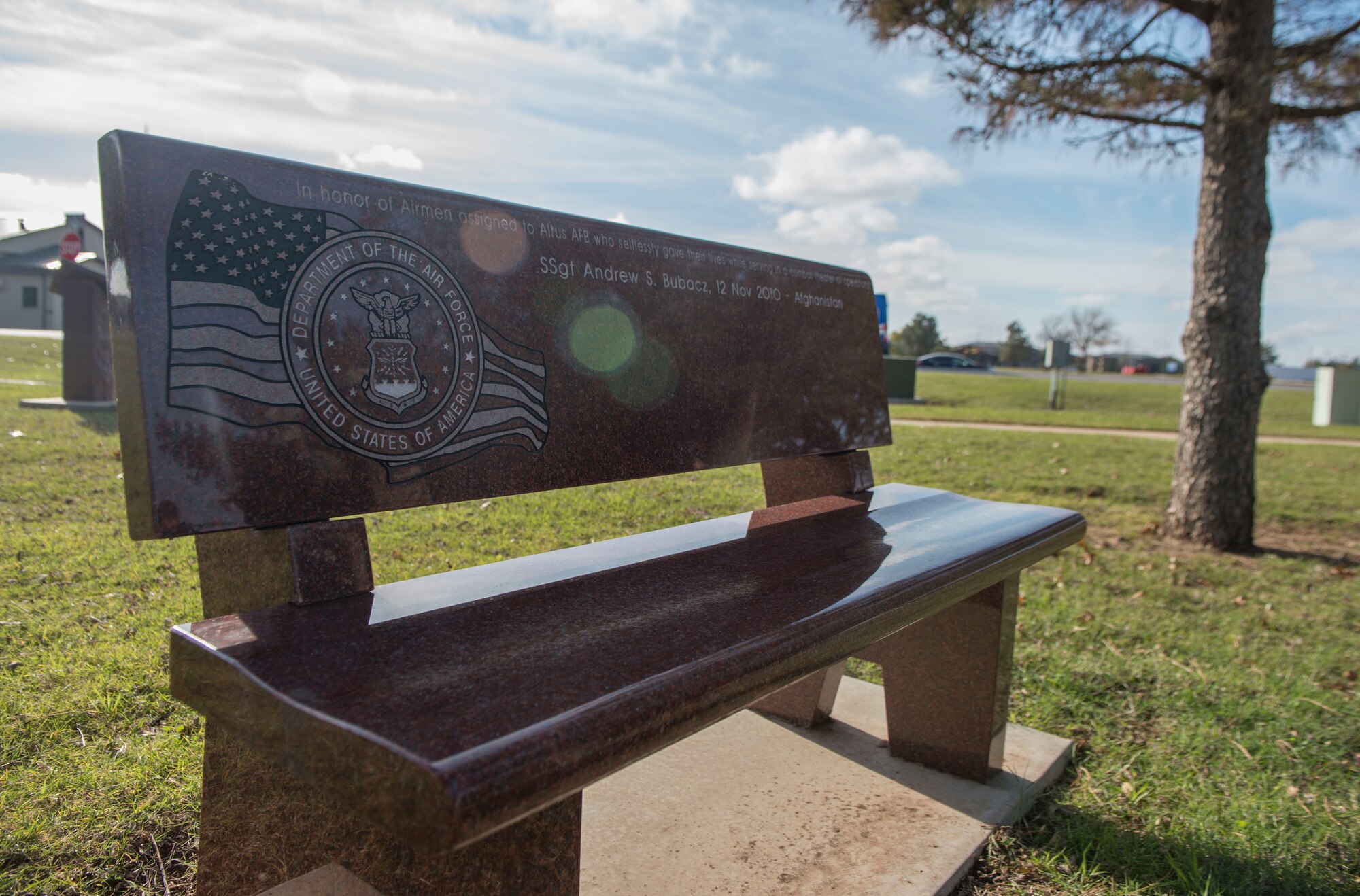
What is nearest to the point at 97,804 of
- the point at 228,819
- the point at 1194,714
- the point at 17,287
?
the point at 228,819

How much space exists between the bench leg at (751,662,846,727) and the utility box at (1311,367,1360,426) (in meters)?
19.3

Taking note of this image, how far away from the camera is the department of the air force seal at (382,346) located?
4.70 feet

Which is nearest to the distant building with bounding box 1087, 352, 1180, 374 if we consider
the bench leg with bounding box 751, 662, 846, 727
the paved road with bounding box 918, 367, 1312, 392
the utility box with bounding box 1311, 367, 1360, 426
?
the paved road with bounding box 918, 367, 1312, 392

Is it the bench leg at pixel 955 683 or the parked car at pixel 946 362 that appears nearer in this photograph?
the bench leg at pixel 955 683

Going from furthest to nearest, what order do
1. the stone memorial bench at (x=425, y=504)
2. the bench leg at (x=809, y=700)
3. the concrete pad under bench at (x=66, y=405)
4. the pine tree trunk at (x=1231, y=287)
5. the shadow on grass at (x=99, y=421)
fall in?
1. the concrete pad under bench at (x=66, y=405)
2. the shadow on grass at (x=99, y=421)
3. the pine tree trunk at (x=1231, y=287)
4. the bench leg at (x=809, y=700)
5. the stone memorial bench at (x=425, y=504)

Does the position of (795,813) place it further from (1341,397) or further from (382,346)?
(1341,397)

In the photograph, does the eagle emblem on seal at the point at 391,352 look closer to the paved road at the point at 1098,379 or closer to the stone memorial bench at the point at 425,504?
the stone memorial bench at the point at 425,504

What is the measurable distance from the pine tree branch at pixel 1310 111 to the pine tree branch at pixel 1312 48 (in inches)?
11.2

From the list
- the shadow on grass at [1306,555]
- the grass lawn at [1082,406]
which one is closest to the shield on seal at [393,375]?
the shadow on grass at [1306,555]

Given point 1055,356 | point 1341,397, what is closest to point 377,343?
point 1055,356

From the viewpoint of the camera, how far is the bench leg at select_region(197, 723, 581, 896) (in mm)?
1188

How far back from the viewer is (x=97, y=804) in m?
1.95

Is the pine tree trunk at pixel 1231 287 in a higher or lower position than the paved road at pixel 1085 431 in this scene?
higher

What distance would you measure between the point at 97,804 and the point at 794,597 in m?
1.63
